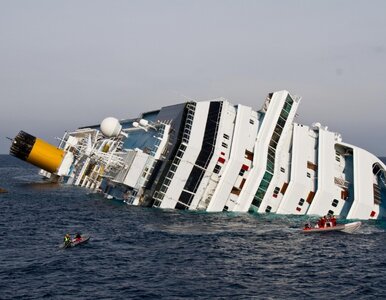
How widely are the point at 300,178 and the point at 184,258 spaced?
24180 mm

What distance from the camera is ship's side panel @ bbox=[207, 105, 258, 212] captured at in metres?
55.5

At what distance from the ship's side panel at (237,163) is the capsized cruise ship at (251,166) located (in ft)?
0.37

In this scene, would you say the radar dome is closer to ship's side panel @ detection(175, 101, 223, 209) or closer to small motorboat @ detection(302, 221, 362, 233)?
ship's side panel @ detection(175, 101, 223, 209)

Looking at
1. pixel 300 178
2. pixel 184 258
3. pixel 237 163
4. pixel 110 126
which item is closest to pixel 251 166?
pixel 237 163

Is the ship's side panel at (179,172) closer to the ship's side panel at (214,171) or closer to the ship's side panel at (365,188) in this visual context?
the ship's side panel at (214,171)

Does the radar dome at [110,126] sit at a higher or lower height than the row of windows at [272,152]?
lower

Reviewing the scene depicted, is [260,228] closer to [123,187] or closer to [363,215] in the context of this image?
[363,215]

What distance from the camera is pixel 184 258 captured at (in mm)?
37344

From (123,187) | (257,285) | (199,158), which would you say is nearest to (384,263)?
(257,285)

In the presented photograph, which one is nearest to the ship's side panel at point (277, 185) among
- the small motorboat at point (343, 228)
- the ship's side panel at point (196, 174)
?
the ship's side panel at point (196, 174)

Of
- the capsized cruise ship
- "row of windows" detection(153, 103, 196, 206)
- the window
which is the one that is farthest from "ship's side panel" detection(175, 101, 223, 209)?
"row of windows" detection(153, 103, 196, 206)

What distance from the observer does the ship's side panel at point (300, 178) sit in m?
56.7

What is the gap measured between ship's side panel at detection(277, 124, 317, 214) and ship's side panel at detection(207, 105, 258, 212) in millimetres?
5146

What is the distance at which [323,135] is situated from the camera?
60750 mm
